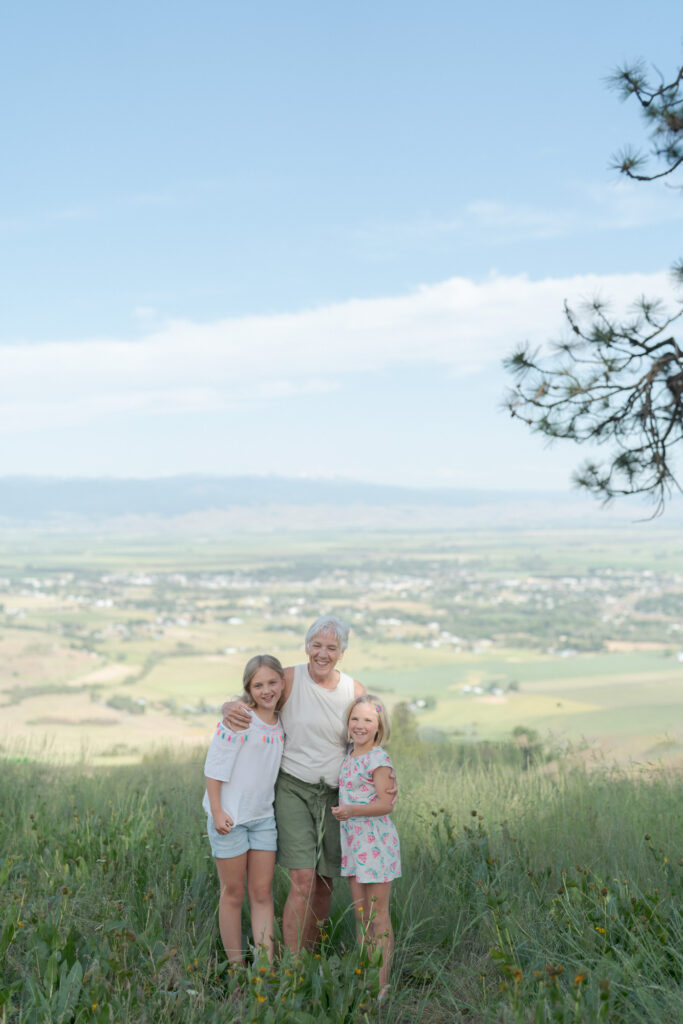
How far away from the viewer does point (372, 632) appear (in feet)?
236

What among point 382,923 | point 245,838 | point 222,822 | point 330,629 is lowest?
point 382,923

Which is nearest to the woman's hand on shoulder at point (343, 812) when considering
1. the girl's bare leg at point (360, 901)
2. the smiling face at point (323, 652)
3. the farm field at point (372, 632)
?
the girl's bare leg at point (360, 901)

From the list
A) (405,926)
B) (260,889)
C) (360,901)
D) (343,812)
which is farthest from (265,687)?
(405,926)

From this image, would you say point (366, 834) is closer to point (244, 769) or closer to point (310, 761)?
point (310, 761)

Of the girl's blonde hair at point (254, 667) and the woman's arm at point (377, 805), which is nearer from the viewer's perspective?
the woman's arm at point (377, 805)

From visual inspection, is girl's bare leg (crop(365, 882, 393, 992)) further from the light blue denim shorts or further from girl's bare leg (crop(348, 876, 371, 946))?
the light blue denim shorts

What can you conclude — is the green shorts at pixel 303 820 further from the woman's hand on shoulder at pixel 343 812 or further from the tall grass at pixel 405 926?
the tall grass at pixel 405 926

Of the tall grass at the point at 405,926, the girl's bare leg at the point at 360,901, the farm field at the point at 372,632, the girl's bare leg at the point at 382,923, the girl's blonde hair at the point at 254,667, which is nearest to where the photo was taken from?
the tall grass at the point at 405,926

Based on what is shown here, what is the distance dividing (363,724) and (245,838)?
2.48 ft

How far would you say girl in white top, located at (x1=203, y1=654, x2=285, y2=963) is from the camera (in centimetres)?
421

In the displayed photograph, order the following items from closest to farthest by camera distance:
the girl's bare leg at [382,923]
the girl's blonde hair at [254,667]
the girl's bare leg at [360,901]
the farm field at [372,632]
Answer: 1. the girl's bare leg at [382,923]
2. the girl's bare leg at [360,901]
3. the girl's blonde hair at [254,667]
4. the farm field at [372,632]

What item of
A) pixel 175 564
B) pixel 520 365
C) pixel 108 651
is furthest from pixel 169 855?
pixel 175 564

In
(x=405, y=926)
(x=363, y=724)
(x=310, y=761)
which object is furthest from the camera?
(x=405, y=926)

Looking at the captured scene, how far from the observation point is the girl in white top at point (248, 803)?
421 cm
